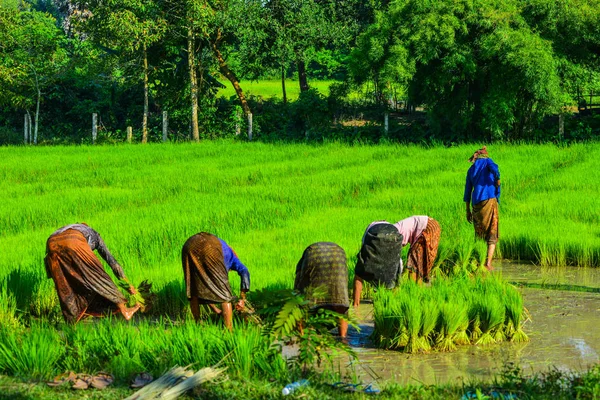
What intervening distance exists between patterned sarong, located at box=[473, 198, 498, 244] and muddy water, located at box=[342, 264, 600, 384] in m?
1.85

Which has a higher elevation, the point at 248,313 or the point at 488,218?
the point at 488,218

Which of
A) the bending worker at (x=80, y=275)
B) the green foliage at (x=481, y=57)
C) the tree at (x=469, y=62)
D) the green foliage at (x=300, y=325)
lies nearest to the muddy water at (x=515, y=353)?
the green foliage at (x=300, y=325)

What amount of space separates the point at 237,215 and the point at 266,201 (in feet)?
5.45

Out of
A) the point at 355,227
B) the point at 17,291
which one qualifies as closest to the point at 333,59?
the point at 355,227

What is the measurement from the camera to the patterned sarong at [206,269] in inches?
305

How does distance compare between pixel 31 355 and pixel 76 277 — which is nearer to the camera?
pixel 31 355

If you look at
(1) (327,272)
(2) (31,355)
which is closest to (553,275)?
(1) (327,272)

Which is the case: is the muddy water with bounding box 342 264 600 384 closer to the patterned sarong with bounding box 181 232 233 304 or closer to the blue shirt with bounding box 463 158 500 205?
the patterned sarong with bounding box 181 232 233 304

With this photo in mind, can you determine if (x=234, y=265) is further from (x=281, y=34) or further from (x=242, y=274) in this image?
(x=281, y=34)

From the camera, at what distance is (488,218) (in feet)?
36.4

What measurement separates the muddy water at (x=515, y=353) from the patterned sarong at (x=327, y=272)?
1.49 feet

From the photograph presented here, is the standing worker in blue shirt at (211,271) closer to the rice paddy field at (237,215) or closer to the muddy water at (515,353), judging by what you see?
the rice paddy field at (237,215)

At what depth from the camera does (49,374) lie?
22.1ft

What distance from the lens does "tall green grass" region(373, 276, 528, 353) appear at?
24.9 ft
